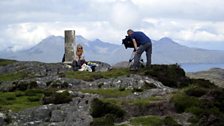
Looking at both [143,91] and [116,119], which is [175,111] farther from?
[143,91]

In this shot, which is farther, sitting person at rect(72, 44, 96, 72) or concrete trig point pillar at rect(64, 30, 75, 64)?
concrete trig point pillar at rect(64, 30, 75, 64)

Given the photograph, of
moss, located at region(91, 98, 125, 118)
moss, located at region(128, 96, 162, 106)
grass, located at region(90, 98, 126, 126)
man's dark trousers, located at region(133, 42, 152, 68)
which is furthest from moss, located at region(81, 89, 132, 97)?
man's dark trousers, located at region(133, 42, 152, 68)

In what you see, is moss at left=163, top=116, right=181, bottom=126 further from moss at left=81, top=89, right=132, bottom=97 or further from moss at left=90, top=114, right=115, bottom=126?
moss at left=81, top=89, right=132, bottom=97

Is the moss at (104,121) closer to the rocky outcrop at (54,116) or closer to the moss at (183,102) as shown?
the rocky outcrop at (54,116)

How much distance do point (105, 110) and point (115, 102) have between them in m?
2.32

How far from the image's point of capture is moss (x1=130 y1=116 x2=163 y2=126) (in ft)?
86.5

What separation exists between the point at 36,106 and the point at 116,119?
5.62m

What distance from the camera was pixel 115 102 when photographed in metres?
30.9

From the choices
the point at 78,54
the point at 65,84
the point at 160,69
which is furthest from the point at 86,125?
the point at 78,54

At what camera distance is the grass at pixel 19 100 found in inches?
1257

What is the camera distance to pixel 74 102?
32.1 metres

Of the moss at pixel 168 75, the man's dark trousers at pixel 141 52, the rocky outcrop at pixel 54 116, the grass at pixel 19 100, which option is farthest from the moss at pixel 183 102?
the man's dark trousers at pixel 141 52

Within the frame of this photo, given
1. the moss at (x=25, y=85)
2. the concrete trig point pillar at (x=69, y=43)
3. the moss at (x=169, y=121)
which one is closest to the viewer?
the moss at (x=169, y=121)

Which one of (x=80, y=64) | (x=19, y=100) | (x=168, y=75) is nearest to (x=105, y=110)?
(x=19, y=100)
